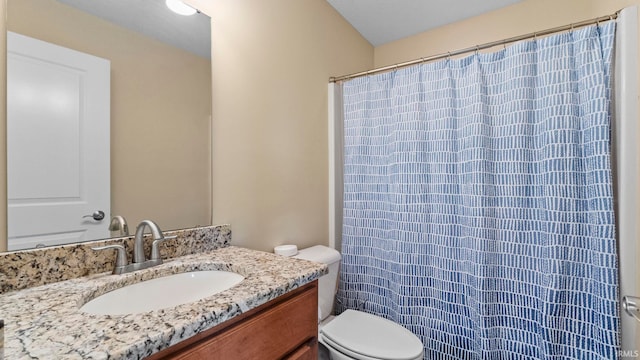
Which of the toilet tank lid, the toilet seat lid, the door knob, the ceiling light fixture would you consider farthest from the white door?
the toilet seat lid

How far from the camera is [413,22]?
7.31ft

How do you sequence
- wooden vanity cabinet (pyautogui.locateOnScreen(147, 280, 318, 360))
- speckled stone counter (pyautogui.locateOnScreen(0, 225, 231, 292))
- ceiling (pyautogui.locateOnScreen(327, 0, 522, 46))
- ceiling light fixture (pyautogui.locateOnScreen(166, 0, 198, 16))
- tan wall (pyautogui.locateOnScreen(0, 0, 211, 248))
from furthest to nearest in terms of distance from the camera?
1. ceiling (pyautogui.locateOnScreen(327, 0, 522, 46))
2. ceiling light fixture (pyautogui.locateOnScreen(166, 0, 198, 16))
3. tan wall (pyautogui.locateOnScreen(0, 0, 211, 248))
4. speckled stone counter (pyautogui.locateOnScreen(0, 225, 231, 292))
5. wooden vanity cabinet (pyautogui.locateOnScreen(147, 280, 318, 360))

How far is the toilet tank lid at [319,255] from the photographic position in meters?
1.55

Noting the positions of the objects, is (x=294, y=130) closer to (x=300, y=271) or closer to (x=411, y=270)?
(x=300, y=271)

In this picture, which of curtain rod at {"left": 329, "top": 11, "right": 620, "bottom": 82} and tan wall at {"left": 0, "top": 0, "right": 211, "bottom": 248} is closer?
tan wall at {"left": 0, "top": 0, "right": 211, "bottom": 248}

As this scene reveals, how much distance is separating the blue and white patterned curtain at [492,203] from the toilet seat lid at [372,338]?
0.32 meters

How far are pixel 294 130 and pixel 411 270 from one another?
1.11m

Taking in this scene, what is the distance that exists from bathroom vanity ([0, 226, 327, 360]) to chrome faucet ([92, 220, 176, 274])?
3 centimetres

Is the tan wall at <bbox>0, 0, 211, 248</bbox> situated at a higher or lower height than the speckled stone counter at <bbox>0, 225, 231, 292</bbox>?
higher

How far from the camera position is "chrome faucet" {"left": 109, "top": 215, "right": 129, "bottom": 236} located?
37.1 inches

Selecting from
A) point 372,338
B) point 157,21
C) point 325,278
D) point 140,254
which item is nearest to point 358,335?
point 372,338

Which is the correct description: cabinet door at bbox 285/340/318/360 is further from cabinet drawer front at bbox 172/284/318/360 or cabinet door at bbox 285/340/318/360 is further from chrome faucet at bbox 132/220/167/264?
chrome faucet at bbox 132/220/167/264

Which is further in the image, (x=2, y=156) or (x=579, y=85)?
(x=579, y=85)

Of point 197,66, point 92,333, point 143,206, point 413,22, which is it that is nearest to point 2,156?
point 143,206
